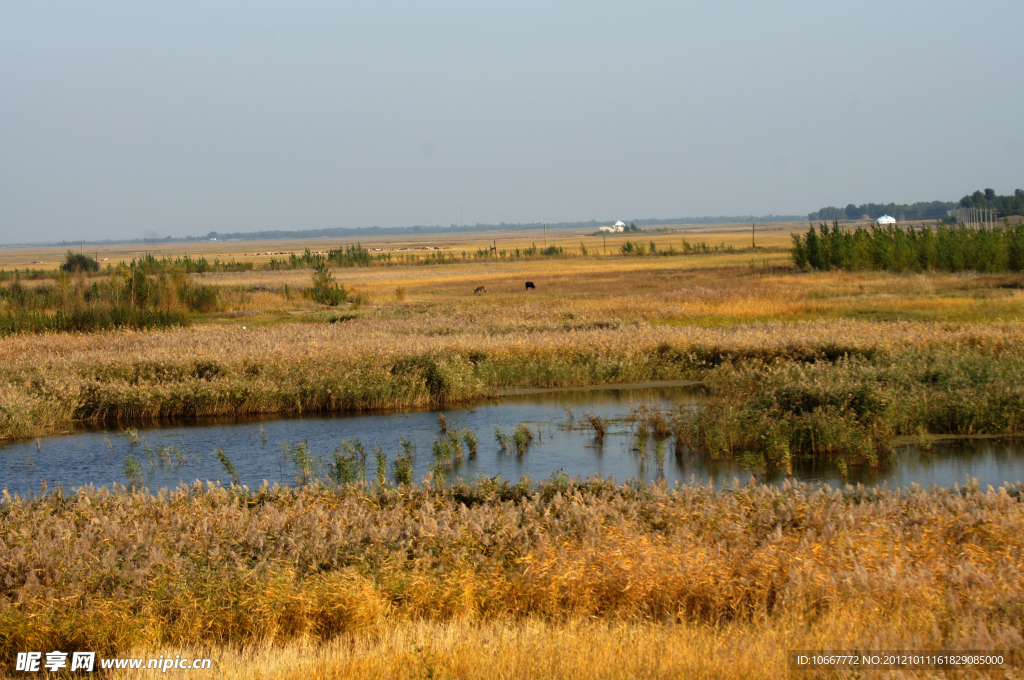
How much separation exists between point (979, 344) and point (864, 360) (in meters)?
3.49

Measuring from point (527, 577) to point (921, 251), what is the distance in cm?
4851

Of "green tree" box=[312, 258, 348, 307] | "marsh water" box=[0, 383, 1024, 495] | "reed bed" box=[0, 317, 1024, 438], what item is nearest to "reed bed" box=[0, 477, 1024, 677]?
"marsh water" box=[0, 383, 1024, 495]

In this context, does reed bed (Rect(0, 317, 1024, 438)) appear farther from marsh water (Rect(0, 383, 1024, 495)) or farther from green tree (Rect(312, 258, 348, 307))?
green tree (Rect(312, 258, 348, 307))

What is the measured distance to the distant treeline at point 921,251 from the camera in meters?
44.5

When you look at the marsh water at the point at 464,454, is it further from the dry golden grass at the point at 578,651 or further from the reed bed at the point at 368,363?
the dry golden grass at the point at 578,651

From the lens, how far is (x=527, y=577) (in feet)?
21.7

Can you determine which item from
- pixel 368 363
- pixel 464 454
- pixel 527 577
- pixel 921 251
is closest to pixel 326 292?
pixel 368 363

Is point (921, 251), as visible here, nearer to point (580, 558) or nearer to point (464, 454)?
point (464, 454)

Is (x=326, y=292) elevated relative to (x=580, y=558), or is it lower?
elevated

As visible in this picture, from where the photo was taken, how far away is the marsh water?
1243 cm

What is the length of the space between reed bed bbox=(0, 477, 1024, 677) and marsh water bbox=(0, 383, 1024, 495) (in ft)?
10.2

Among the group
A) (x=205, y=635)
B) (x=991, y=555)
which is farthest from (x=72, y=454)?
(x=991, y=555)

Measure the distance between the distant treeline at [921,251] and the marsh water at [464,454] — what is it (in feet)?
110

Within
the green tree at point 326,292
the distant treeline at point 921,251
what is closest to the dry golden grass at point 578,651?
the green tree at point 326,292
